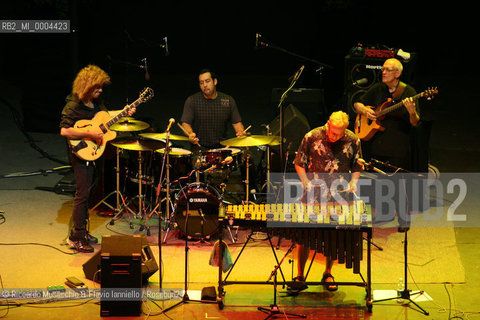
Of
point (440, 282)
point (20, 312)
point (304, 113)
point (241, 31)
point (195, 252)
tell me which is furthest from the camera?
point (241, 31)

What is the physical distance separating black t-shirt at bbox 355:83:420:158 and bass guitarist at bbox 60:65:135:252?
3147mm

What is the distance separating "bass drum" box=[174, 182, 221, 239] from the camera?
867cm

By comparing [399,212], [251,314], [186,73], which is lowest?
[251,314]

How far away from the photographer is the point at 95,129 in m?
8.55

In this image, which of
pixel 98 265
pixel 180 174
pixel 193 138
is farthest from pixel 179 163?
pixel 98 265

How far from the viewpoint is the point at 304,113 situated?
11.1 meters

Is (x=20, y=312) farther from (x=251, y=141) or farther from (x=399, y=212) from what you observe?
(x=399, y=212)

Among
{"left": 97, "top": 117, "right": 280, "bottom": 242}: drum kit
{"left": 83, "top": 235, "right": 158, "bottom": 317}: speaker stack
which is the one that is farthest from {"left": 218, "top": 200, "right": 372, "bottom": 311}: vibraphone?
{"left": 97, "top": 117, "right": 280, "bottom": 242}: drum kit

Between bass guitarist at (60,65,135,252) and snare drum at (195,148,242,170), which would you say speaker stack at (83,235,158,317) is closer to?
bass guitarist at (60,65,135,252)

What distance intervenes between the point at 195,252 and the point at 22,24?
728 cm

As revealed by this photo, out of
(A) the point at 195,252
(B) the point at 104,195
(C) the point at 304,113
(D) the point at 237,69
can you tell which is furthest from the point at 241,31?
(A) the point at 195,252

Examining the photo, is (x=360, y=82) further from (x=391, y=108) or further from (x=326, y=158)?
(x=326, y=158)

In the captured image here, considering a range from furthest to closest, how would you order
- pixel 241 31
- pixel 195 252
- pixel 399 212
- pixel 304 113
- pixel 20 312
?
pixel 241 31 → pixel 304 113 → pixel 399 212 → pixel 195 252 → pixel 20 312

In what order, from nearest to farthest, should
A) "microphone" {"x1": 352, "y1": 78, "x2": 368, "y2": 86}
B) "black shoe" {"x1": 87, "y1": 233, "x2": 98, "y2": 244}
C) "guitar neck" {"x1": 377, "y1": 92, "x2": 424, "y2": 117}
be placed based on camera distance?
1. "black shoe" {"x1": 87, "y1": 233, "x2": 98, "y2": 244}
2. "guitar neck" {"x1": 377, "y1": 92, "x2": 424, "y2": 117}
3. "microphone" {"x1": 352, "y1": 78, "x2": 368, "y2": 86}
